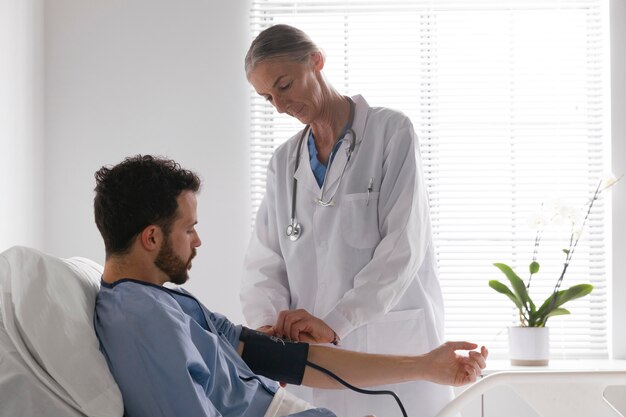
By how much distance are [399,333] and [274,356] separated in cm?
36

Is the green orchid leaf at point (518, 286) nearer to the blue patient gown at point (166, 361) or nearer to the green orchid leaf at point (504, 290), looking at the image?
the green orchid leaf at point (504, 290)

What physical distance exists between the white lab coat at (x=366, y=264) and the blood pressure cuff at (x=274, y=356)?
0.39 feet

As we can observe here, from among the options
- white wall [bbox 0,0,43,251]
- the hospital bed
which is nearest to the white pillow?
the hospital bed

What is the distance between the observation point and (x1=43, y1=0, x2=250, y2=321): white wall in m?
3.34

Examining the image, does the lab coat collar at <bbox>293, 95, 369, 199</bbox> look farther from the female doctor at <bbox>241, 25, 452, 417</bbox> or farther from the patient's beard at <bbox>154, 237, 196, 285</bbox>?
the patient's beard at <bbox>154, 237, 196, 285</bbox>

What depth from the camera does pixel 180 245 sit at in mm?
1665

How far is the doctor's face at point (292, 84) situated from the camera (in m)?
1.99

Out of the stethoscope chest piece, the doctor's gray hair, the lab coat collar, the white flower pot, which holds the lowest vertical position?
the white flower pot

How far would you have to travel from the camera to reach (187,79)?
336 cm

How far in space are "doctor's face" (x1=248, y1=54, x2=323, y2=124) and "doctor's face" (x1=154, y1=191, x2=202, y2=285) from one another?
0.44m

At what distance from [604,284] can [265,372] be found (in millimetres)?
2050

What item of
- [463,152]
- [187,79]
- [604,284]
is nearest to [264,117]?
[187,79]

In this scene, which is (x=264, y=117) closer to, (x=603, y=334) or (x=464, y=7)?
(x=464, y=7)

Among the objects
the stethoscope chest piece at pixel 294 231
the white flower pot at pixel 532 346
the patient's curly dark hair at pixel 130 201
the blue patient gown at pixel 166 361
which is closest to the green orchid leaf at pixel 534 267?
the white flower pot at pixel 532 346
